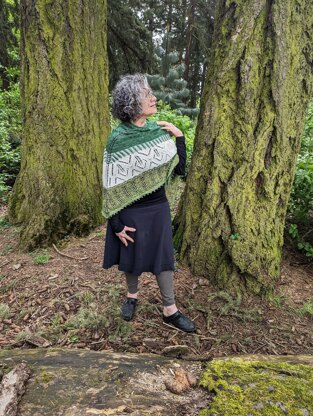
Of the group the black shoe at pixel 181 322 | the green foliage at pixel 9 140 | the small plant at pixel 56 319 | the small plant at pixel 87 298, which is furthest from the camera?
the green foliage at pixel 9 140

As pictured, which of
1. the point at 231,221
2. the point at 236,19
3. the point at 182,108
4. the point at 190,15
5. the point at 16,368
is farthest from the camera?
the point at 190,15

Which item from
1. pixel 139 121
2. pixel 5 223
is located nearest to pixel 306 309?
Answer: pixel 139 121

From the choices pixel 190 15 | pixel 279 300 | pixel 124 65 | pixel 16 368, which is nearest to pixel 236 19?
pixel 279 300

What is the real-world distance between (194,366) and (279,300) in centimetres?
159

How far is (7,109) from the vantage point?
9.64 metres

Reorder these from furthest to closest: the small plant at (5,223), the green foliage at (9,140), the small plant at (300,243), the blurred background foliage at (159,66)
Result: the green foliage at (9,140)
the small plant at (5,223)
the blurred background foliage at (159,66)
the small plant at (300,243)

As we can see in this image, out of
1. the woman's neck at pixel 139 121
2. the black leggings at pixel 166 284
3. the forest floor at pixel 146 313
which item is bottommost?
the forest floor at pixel 146 313

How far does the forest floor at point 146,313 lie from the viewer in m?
2.75

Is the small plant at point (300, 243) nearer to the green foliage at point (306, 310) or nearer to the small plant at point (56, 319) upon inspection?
the green foliage at point (306, 310)

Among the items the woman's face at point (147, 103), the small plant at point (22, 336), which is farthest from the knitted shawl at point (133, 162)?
the small plant at point (22, 336)

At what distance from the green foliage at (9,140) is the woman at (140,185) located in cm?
468

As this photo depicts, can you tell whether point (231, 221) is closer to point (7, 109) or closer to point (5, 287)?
point (5, 287)

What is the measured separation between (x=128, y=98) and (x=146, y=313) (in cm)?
183

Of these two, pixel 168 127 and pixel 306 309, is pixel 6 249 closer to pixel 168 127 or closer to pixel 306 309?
pixel 168 127
